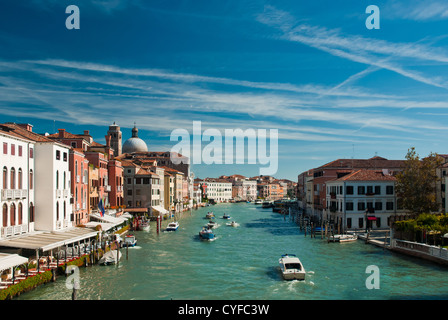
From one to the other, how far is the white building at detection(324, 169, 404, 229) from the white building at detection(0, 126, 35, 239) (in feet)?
91.1

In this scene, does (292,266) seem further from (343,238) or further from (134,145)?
(134,145)

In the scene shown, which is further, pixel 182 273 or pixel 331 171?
pixel 331 171

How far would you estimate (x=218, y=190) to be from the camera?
452 feet

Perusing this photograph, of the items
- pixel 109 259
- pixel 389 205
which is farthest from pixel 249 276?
pixel 389 205

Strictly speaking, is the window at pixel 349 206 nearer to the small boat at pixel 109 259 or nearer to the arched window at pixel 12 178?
the small boat at pixel 109 259

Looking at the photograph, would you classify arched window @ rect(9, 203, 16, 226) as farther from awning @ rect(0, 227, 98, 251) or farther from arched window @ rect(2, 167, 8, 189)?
arched window @ rect(2, 167, 8, 189)

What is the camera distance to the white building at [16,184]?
18.8m

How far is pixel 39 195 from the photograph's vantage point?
22.8 metres

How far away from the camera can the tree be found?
112 ft

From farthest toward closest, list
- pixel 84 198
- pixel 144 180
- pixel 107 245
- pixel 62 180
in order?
1. pixel 144 180
2. pixel 84 198
3. pixel 107 245
4. pixel 62 180

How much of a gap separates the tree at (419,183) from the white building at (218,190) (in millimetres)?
99482

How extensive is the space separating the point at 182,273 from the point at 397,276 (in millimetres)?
11536
